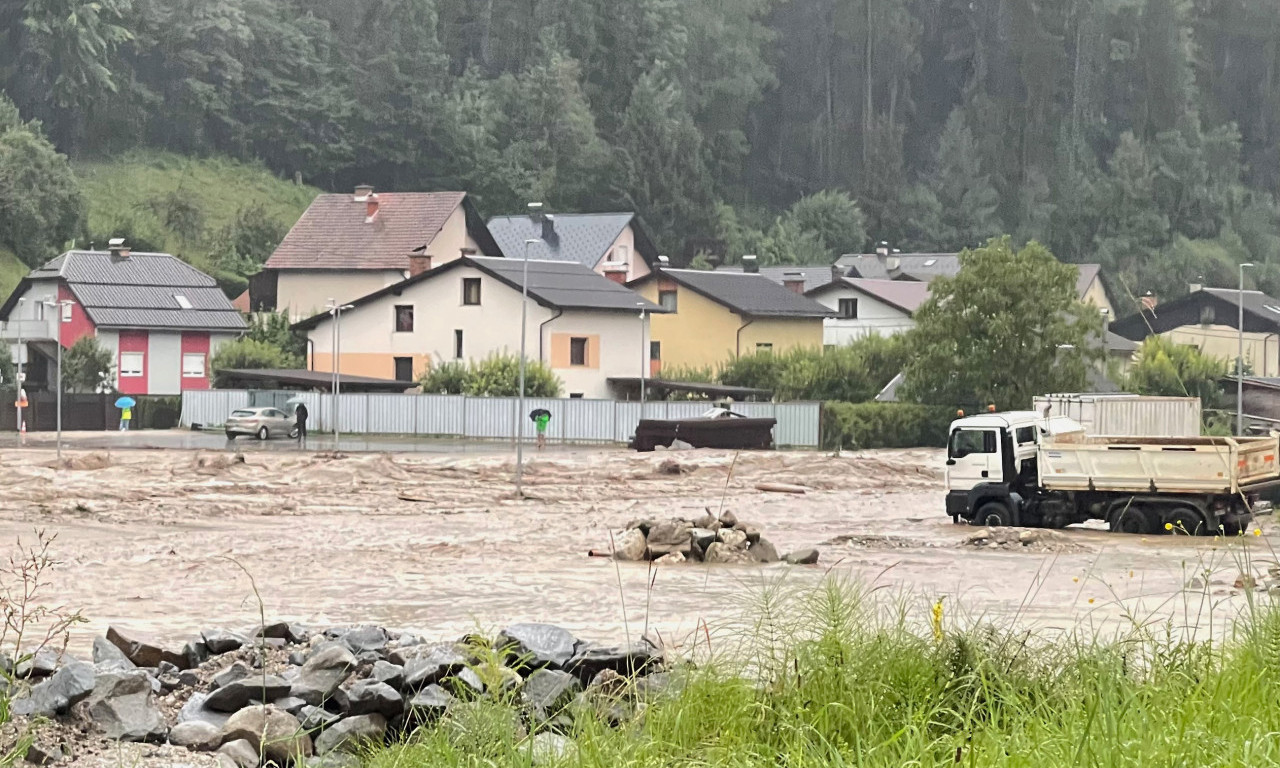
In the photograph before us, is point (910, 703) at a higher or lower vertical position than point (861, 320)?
lower

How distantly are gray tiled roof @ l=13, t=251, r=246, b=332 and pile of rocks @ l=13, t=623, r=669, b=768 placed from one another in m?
70.7

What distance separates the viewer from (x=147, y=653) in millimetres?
12812

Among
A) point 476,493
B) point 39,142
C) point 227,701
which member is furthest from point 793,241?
point 227,701

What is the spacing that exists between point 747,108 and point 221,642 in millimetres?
136963

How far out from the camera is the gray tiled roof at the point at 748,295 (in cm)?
8281

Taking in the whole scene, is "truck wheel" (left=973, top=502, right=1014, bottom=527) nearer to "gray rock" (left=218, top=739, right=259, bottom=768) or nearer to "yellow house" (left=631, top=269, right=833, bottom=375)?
"gray rock" (left=218, top=739, right=259, bottom=768)

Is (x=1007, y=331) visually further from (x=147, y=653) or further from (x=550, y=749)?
(x=550, y=749)

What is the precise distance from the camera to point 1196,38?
154250 mm

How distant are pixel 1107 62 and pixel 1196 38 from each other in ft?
44.5

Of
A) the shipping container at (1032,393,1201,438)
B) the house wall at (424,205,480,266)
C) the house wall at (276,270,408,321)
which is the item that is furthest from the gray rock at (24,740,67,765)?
the house wall at (424,205,480,266)

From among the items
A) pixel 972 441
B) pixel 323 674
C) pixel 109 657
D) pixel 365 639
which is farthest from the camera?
pixel 972 441

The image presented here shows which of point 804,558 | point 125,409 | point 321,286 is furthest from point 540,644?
point 321,286

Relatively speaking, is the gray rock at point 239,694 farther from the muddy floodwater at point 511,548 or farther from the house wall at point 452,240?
the house wall at point 452,240

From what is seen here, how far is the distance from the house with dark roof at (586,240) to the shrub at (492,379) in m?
24.5
